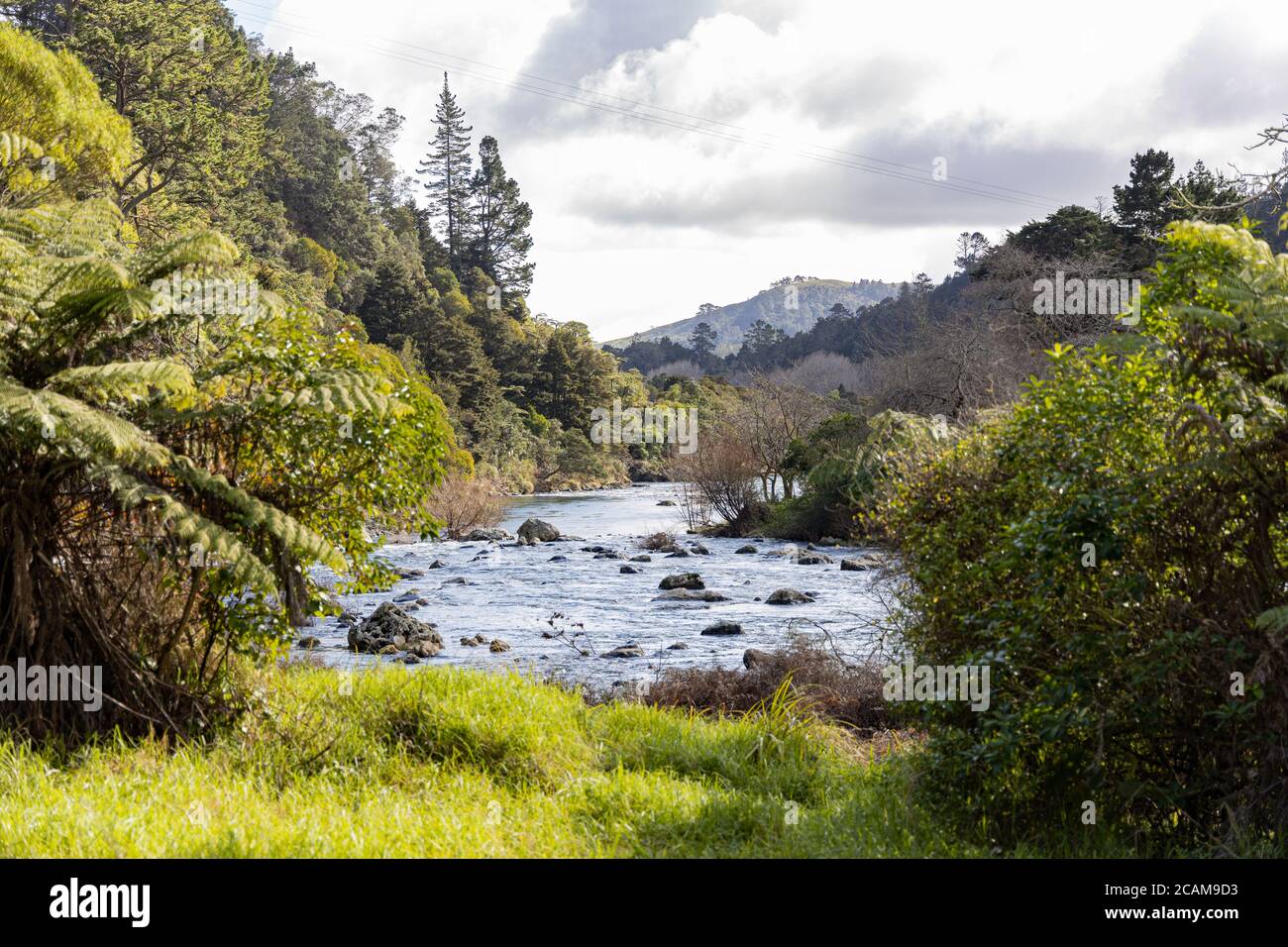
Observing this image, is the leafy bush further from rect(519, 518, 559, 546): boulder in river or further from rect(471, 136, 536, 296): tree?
rect(471, 136, 536, 296): tree

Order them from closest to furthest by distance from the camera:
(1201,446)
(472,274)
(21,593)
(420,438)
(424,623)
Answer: (1201,446), (21,593), (420,438), (424,623), (472,274)

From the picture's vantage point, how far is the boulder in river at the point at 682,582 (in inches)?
660

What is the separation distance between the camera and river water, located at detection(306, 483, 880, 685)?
448 inches

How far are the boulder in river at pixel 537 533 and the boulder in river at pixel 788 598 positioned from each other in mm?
9609

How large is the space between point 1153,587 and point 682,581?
13.1m

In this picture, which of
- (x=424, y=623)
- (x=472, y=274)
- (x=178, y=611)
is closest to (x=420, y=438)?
(x=178, y=611)

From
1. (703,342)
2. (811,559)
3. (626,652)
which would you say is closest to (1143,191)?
(811,559)

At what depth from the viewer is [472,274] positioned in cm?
7069

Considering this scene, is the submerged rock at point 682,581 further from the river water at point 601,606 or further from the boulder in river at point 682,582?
the river water at point 601,606

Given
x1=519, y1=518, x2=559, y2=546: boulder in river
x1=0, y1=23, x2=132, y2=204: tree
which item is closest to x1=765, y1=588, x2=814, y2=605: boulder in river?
x1=519, y1=518, x2=559, y2=546: boulder in river
